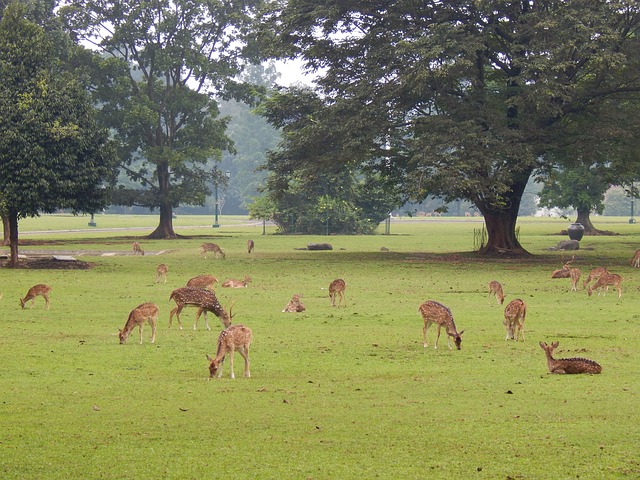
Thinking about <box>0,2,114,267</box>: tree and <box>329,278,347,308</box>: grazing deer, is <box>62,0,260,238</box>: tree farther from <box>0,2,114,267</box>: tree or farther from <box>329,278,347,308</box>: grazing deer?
<box>329,278,347,308</box>: grazing deer

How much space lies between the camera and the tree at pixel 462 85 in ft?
121

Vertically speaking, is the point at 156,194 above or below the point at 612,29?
below

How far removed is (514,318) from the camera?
702 inches

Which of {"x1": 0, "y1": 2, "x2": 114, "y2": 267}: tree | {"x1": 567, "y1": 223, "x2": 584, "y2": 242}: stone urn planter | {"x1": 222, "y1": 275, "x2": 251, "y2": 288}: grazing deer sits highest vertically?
{"x1": 0, "y1": 2, "x2": 114, "y2": 267}: tree

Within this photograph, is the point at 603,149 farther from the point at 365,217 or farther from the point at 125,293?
the point at 365,217

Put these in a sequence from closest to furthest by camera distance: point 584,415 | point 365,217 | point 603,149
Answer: point 584,415 → point 603,149 → point 365,217

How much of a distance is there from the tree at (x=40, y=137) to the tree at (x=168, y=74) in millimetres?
25426

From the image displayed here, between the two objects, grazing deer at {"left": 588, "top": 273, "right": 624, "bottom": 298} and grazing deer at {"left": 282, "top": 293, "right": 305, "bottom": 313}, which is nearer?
grazing deer at {"left": 282, "top": 293, "right": 305, "bottom": 313}

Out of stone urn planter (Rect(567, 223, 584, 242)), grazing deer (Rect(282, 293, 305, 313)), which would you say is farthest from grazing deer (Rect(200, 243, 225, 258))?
stone urn planter (Rect(567, 223, 584, 242))

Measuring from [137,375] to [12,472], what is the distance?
16.9ft

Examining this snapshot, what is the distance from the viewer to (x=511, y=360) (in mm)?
15930

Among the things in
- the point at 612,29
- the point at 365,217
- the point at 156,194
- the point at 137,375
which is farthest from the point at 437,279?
the point at 365,217

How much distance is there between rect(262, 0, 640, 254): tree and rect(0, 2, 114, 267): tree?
992 cm

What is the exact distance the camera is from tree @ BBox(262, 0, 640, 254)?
3697cm
